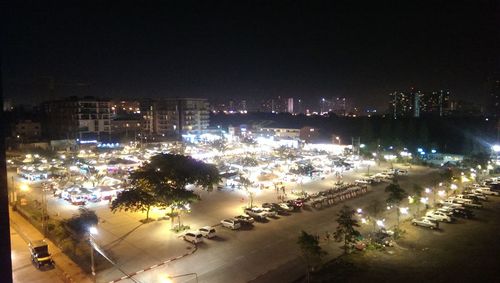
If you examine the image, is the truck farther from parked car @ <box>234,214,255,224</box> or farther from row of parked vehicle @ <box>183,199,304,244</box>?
parked car @ <box>234,214,255,224</box>

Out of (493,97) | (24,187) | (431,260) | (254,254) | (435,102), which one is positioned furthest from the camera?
(435,102)

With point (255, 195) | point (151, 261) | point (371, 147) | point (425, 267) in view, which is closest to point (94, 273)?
point (151, 261)

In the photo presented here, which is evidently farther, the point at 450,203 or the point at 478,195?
the point at 478,195

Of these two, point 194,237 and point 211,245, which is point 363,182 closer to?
point 211,245

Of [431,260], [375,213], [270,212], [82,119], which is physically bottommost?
[431,260]

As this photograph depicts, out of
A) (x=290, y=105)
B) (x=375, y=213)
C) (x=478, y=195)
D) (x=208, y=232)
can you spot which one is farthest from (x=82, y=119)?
(x=290, y=105)

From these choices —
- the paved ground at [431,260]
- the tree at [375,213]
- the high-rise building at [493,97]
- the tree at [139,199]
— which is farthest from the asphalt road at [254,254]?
the high-rise building at [493,97]
